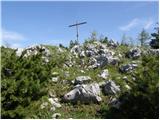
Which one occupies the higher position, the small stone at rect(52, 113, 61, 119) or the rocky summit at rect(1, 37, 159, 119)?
the rocky summit at rect(1, 37, 159, 119)

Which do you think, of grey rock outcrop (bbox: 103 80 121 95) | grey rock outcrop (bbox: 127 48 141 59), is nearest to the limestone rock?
grey rock outcrop (bbox: 103 80 121 95)

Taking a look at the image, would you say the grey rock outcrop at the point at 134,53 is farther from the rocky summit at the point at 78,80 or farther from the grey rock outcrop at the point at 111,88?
the grey rock outcrop at the point at 111,88

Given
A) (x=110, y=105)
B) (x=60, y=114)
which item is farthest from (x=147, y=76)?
(x=60, y=114)

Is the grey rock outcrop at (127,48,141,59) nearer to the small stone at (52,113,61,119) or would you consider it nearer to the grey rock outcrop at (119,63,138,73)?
the grey rock outcrop at (119,63,138,73)

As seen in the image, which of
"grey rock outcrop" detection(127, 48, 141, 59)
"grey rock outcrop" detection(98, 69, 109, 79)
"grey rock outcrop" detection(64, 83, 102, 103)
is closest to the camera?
"grey rock outcrop" detection(64, 83, 102, 103)

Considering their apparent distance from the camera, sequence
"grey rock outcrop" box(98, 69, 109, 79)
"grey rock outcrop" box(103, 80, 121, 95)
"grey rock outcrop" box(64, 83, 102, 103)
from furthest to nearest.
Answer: "grey rock outcrop" box(98, 69, 109, 79) → "grey rock outcrop" box(103, 80, 121, 95) → "grey rock outcrop" box(64, 83, 102, 103)

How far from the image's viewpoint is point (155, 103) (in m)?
17.0

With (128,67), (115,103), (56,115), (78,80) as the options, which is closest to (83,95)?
(115,103)

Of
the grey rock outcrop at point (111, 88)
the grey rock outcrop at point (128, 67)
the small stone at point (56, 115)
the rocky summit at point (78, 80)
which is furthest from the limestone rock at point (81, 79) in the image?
the small stone at point (56, 115)

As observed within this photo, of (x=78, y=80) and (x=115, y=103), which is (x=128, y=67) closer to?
(x=78, y=80)

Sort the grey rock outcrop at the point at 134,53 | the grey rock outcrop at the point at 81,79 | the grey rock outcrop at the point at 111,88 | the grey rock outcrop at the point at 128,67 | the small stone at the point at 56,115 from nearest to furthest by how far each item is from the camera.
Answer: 1. the small stone at the point at 56,115
2. the grey rock outcrop at the point at 111,88
3. the grey rock outcrop at the point at 81,79
4. the grey rock outcrop at the point at 128,67
5. the grey rock outcrop at the point at 134,53

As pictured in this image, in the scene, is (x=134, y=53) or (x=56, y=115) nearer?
(x=56, y=115)

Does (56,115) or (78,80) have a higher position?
(78,80)

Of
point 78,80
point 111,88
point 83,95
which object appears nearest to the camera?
point 83,95
